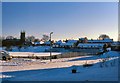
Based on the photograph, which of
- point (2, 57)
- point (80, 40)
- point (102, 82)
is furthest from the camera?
point (80, 40)

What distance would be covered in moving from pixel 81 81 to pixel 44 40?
10057cm

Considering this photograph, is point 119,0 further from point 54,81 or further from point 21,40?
point 21,40

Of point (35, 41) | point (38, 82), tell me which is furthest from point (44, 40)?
point (38, 82)

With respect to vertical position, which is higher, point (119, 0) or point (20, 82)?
point (119, 0)

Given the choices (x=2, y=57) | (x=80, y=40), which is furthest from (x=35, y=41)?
(x=2, y=57)

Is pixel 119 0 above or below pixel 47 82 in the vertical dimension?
above

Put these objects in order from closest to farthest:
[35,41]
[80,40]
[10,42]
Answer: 1. [10,42]
2. [80,40]
3. [35,41]

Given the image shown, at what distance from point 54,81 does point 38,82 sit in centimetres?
75

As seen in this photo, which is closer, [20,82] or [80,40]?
[20,82]

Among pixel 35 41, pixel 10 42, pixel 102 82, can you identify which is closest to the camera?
pixel 102 82

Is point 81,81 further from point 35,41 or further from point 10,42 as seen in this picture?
point 35,41

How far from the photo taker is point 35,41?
392 feet

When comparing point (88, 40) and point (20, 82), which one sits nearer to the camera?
point (20, 82)

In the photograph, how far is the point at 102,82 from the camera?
13297mm
